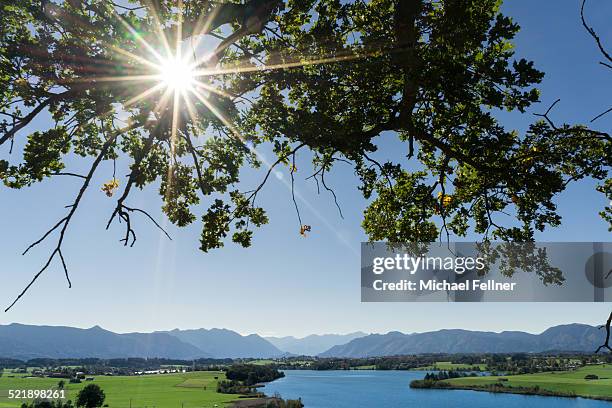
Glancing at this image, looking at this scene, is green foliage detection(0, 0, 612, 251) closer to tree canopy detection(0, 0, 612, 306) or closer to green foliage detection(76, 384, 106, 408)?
tree canopy detection(0, 0, 612, 306)

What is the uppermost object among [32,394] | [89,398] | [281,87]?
[281,87]

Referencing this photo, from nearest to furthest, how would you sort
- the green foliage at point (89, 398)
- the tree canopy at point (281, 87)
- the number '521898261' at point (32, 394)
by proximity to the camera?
the tree canopy at point (281, 87)
the number '521898261' at point (32, 394)
the green foliage at point (89, 398)

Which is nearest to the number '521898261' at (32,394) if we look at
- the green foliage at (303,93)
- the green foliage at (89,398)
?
the green foliage at (89,398)

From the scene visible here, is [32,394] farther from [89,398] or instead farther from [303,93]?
[303,93]

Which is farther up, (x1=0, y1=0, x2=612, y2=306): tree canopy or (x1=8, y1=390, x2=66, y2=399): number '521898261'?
(x1=0, y1=0, x2=612, y2=306): tree canopy

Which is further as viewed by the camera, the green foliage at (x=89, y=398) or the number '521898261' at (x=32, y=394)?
the green foliage at (x=89, y=398)

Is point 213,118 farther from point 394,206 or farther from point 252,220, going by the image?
point 394,206

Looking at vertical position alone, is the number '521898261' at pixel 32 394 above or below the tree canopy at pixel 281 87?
below

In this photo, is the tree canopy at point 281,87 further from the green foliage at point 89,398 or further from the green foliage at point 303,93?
the green foliage at point 89,398

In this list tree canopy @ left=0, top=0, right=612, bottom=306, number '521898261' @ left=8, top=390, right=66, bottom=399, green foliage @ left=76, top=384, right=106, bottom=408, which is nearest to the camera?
tree canopy @ left=0, top=0, right=612, bottom=306

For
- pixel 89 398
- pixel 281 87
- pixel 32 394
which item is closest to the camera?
pixel 281 87

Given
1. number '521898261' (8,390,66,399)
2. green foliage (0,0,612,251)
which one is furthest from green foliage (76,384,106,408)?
green foliage (0,0,612,251)

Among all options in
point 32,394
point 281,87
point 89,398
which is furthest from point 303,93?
point 32,394

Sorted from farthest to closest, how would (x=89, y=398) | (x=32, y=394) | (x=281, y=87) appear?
1. (x=32, y=394)
2. (x=89, y=398)
3. (x=281, y=87)
